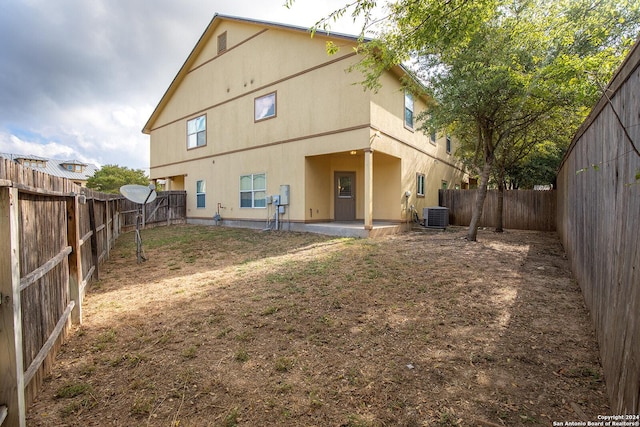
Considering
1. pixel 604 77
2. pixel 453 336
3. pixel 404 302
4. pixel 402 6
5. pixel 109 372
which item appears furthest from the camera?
pixel 604 77

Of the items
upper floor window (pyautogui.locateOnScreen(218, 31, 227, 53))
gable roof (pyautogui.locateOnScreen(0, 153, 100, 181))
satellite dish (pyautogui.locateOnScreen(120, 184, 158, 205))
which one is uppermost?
upper floor window (pyautogui.locateOnScreen(218, 31, 227, 53))

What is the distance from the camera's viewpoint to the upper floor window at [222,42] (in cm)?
1384

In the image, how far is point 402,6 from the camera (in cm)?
490

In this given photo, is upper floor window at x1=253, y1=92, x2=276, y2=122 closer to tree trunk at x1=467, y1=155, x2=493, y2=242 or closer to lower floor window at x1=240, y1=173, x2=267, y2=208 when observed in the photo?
lower floor window at x1=240, y1=173, x2=267, y2=208

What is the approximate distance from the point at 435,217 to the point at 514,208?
4307 mm

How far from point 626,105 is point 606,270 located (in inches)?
55.5

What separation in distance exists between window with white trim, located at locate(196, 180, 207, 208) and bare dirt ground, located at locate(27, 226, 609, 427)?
9.62m

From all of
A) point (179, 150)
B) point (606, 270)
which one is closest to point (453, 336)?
point (606, 270)

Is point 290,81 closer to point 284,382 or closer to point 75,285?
point 75,285

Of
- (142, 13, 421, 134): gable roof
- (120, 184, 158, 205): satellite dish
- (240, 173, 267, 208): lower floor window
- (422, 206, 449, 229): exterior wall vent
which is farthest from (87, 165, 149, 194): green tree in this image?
(422, 206, 449, 229): exterior wall vent

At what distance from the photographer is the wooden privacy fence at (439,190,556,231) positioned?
41.6ft

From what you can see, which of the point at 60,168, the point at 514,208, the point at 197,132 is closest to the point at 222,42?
the point at 197,132

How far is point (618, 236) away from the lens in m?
2.27

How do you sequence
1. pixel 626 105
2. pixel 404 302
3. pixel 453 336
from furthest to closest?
pixel 404 302
pixel 453 336
pixel 626 105
